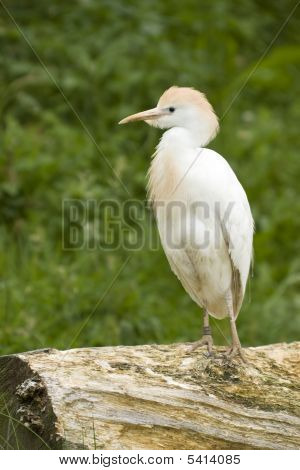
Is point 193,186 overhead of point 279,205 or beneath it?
overhead

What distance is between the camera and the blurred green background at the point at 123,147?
5984 mm

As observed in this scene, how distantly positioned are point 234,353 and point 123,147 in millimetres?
3841

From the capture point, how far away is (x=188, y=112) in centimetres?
462

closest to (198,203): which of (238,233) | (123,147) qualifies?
(238,233)

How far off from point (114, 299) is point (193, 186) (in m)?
1.74

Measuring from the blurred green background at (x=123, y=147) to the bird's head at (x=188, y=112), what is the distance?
157 centimetres

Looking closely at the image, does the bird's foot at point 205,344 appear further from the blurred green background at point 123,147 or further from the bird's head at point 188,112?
the blurred green background at point 123,147

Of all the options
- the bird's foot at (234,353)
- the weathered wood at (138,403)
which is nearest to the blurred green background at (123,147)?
the bird's foot at (234,353)

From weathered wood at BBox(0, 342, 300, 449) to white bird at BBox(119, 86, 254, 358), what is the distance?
0.55 m

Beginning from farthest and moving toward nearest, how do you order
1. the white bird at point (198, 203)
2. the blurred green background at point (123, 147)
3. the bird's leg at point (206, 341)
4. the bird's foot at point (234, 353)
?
the blurred green background at point (123, 147), the white bird at point (198, 203), the bird's leg at point (206, 341), the bird's foot at point (234, 353)
